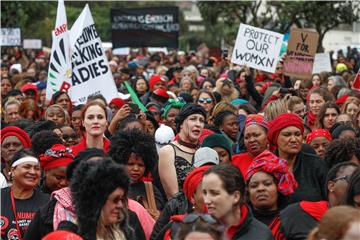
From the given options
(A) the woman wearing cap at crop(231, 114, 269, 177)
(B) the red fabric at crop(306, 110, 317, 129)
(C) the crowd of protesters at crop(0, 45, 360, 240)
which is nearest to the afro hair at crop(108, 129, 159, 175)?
(C) the crowd of protesters at crop(0, 45, 360, 240)

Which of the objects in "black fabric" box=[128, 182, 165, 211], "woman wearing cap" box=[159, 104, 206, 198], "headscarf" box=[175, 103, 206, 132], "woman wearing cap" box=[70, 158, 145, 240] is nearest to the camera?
"woman wearing cap" box=[70, 158, 145, 240]

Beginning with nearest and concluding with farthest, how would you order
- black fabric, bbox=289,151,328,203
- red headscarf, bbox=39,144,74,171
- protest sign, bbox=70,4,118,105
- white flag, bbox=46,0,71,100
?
black fabric, bbox=289,151,328,203 < red headscarf, bbox=39,144,74,171 < protest sign, bbox=70,4,118,105 < white flag, bbox=46,0,71,100

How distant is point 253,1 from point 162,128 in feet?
80.3

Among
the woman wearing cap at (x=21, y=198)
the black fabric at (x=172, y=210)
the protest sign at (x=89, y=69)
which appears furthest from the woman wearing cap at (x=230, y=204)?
the protest sign at (x=89, y=69)

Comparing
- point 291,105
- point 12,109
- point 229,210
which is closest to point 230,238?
point 229,210

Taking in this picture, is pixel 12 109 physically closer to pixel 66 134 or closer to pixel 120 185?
pixel 66 134

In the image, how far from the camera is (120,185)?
18.2 ft

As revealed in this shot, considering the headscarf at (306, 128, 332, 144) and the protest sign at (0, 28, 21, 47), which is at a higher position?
the protest sign at (0, 28, 21, 47)

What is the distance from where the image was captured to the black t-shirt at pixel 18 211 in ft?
23.6

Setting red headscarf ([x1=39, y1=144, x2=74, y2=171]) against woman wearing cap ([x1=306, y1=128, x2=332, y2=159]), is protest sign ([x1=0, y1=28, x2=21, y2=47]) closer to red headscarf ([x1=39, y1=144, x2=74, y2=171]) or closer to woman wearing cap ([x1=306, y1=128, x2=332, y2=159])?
woman wearing cap ([x1=306, y1=128, x2=332, y2=159])

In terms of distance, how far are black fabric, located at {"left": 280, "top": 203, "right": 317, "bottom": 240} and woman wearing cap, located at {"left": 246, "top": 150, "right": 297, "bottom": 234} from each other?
0.35 m

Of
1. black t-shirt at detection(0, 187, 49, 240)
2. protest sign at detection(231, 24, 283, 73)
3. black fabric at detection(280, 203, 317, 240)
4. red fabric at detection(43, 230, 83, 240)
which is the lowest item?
black t-shirt at detection(0, 187, 49, 240)

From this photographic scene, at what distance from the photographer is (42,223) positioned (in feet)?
20.3

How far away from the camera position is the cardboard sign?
15742mm
